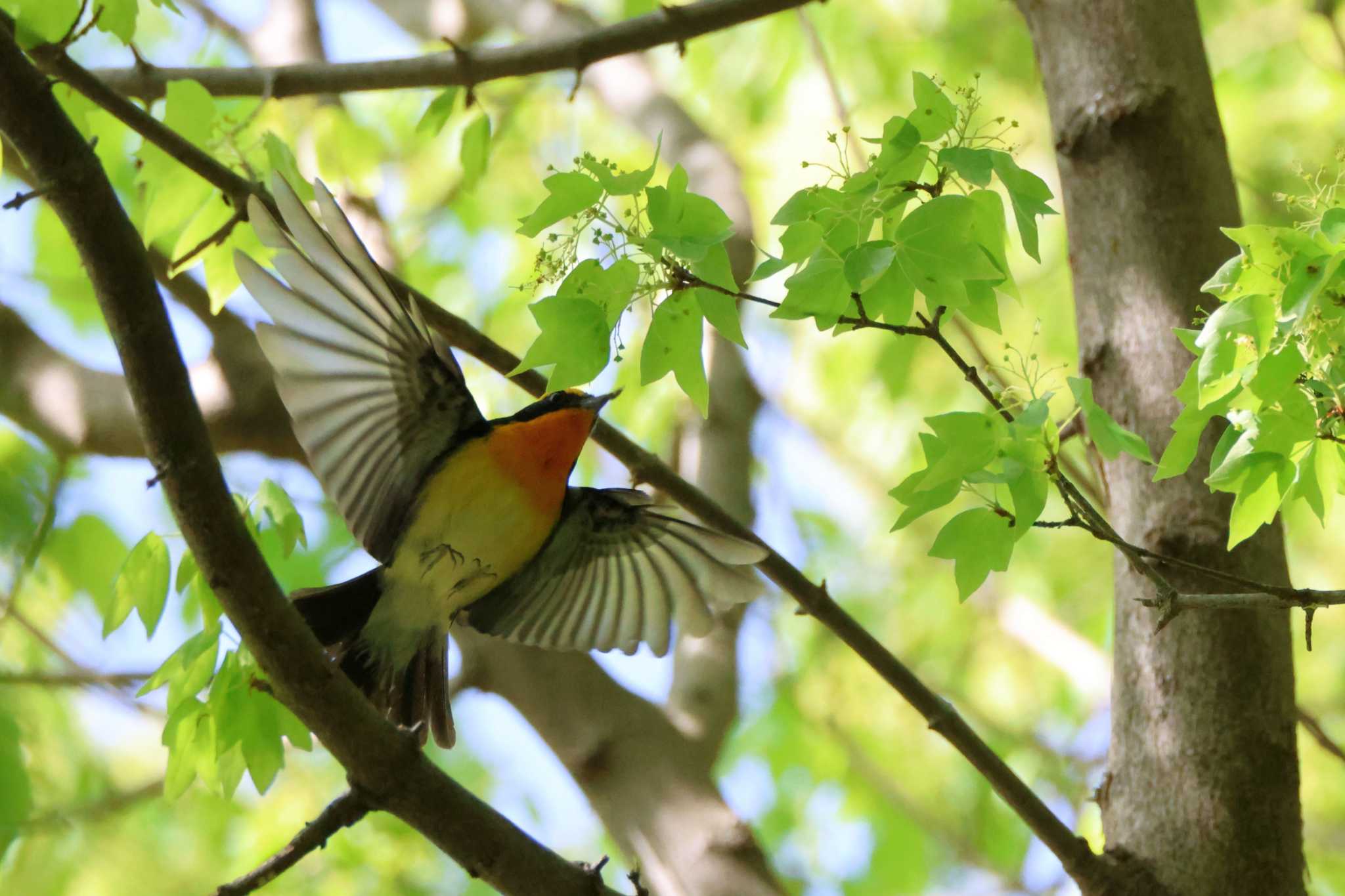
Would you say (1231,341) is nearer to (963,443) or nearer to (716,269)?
(963,443)

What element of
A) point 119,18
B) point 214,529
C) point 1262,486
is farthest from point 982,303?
point 119,18

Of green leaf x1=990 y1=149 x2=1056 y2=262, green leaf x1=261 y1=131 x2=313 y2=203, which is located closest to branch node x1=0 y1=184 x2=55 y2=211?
green leaf x1=261 y1=131 x2=313 y2=203

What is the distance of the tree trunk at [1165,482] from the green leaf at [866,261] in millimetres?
1103

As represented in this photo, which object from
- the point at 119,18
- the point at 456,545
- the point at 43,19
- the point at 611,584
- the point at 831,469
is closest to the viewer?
the point at 43,19

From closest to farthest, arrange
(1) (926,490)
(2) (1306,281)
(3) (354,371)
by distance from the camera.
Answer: (2) (1306,281) < (1) (926,490) < (3) (354,371)

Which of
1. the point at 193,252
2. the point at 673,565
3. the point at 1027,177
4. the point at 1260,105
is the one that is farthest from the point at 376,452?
the point at 1260,105

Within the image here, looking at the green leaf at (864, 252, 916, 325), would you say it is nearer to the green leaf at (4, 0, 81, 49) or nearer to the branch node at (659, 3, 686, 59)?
the branch node at (659, 3, 686, 59)

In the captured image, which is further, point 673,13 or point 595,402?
point 595,402

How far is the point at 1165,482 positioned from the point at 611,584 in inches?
63.3

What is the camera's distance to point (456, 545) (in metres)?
3.15

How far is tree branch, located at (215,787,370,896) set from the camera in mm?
1987

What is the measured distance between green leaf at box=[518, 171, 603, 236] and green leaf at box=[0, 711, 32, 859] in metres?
0.98

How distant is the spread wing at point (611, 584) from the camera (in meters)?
3.35

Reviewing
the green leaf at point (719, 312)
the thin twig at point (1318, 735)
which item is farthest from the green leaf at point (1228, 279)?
the thin twig at point (1318, 735)
